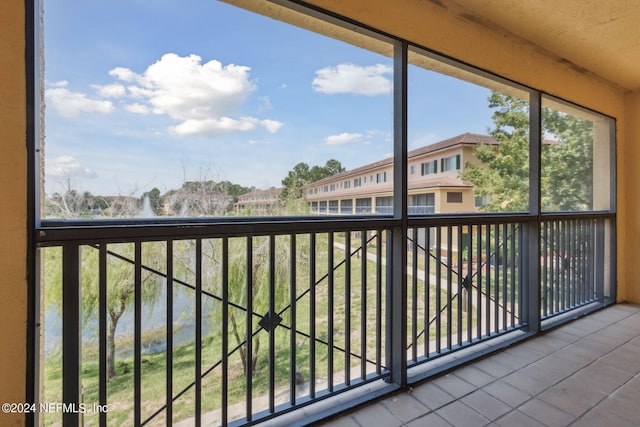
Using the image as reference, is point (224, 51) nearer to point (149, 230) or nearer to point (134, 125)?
point (134, 125)

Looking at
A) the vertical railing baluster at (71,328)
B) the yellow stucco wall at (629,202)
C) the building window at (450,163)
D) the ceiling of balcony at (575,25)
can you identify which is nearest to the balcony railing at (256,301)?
the vertical railing baluster at (71,328)

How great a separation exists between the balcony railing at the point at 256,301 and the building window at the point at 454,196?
0.34m

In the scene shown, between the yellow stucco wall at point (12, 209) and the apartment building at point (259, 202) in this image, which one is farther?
the apartment building at point (259, 202)

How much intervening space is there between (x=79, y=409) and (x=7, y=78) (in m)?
1.19

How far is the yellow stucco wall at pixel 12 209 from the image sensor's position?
976mm

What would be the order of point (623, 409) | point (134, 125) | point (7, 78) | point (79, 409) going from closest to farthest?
1. point (7, 78)
2. point (79, 409)
3. point (134, 125)
4. point (623, 409)

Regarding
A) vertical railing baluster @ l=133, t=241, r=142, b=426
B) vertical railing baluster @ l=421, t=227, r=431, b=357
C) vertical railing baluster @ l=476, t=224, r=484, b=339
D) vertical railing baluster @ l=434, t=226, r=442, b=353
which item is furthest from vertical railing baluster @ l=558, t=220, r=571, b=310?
vertical railing baluster @ l=133, t=241, r=142, b=426

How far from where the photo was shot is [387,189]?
6.21 ft

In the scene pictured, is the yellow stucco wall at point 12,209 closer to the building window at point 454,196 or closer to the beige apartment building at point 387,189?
the beige apartment building at point 387,189

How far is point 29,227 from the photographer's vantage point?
1.01 meters

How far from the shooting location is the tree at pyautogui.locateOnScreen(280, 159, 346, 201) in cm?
179

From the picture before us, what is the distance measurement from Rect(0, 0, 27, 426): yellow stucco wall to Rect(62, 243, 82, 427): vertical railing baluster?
11 cm

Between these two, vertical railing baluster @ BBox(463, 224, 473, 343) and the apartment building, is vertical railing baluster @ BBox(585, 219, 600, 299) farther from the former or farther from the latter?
the apartment building

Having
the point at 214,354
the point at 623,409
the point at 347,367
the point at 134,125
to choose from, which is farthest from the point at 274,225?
the point at 623,409
